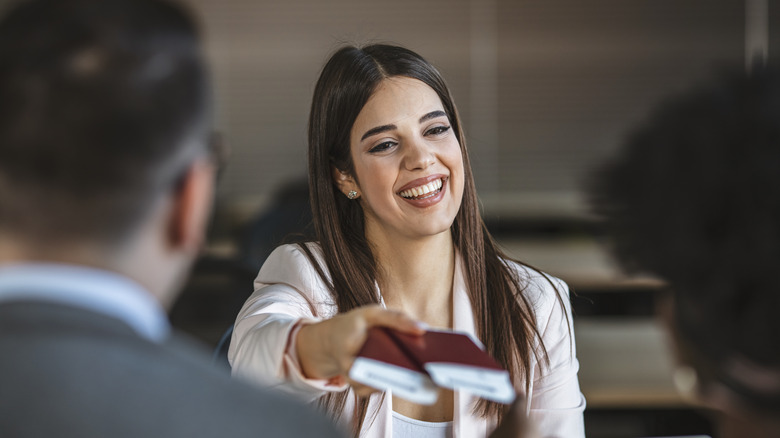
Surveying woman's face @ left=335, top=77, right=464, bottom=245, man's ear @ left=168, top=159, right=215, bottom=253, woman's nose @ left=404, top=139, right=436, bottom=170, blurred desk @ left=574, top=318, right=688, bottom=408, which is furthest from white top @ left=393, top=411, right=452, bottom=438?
man's ear @ left=168, top=159, right=215, bottom=253

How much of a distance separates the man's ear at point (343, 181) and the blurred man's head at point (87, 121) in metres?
1.20

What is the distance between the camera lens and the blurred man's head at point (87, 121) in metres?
0.69

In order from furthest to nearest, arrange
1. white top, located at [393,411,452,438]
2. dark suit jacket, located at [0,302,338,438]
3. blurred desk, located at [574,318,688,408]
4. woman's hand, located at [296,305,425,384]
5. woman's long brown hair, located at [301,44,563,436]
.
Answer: blurred desk, located at [574,318,688,408], woman's long brown hair, located at [301,44,563,436], white top, located at [393,411,452,438], woman's hand, located at [296,305,425,384], dark suit jacket, located at [0,302,338,438]

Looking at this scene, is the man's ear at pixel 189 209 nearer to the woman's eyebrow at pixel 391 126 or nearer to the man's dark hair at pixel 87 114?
the man's dark hair at pixel 87 114

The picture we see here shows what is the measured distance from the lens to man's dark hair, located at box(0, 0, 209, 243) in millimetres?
690

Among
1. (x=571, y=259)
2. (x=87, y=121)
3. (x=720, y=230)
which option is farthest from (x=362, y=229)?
(x=571, y=259)

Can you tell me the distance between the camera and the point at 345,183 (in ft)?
6.45

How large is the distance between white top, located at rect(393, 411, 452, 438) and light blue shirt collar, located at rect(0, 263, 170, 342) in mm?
1041

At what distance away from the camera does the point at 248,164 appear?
619 cm

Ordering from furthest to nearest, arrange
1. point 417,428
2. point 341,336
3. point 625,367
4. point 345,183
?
point 625,367
point 345,183
point 417,428
point 341,336

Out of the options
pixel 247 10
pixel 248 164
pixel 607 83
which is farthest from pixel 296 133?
pixel 607 83

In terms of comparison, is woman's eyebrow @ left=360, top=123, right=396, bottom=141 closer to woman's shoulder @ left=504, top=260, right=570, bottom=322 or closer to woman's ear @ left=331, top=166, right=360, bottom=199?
woman's ear @ left=331, top=166, right=360, bottom=199

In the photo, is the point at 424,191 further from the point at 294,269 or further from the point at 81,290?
the point at 81,290

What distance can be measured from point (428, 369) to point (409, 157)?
87cm
